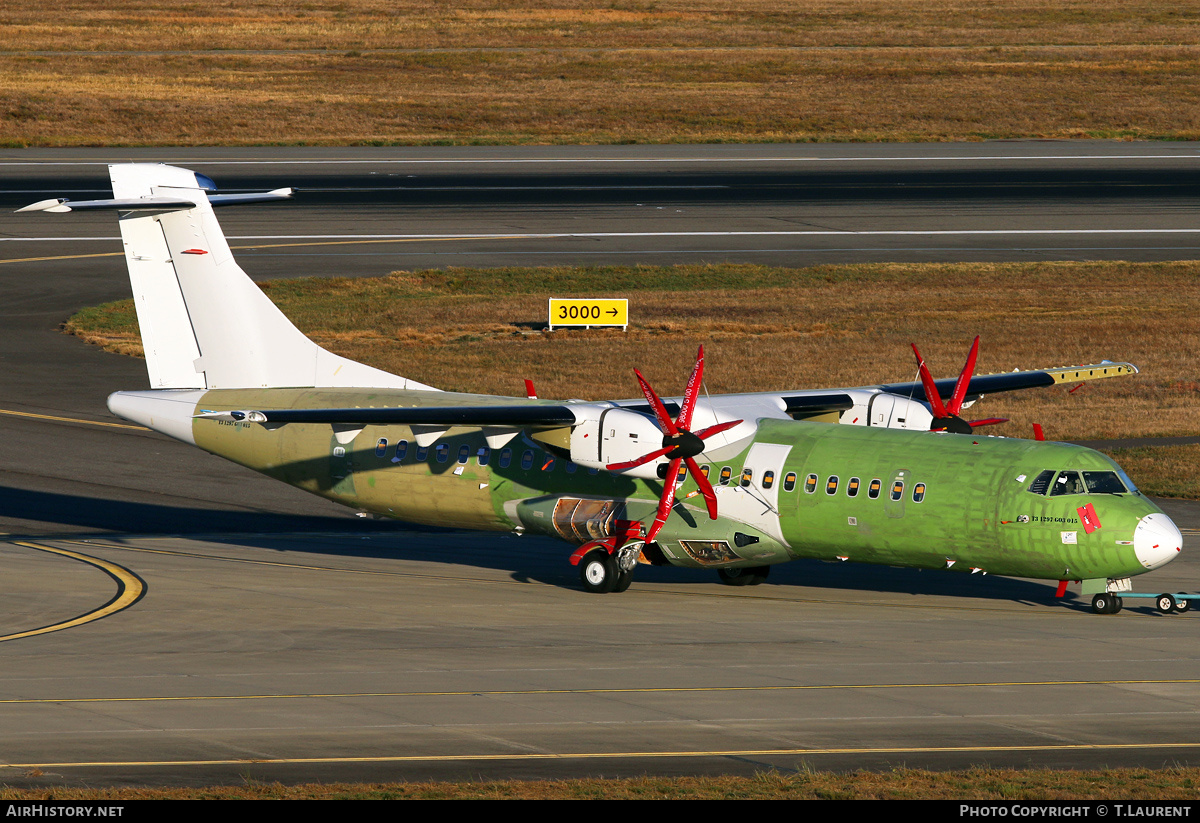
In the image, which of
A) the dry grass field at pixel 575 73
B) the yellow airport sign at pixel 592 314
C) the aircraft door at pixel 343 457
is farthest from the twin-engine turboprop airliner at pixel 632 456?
the dry grass field at pixel 575 73

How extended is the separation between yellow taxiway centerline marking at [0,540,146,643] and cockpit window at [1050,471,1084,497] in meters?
16.1

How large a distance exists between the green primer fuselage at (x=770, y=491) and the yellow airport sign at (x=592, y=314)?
25888mm

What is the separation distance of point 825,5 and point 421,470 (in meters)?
127

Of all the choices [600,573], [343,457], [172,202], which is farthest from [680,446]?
[172,202]

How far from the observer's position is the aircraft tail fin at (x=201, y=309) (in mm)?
31578

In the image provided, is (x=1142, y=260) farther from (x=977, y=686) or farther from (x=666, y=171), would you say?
(x=977, y=686)

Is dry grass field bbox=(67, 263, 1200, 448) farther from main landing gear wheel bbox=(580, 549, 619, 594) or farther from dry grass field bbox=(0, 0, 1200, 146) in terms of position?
dry grass field bbox=(0, 0, 1200, 146)

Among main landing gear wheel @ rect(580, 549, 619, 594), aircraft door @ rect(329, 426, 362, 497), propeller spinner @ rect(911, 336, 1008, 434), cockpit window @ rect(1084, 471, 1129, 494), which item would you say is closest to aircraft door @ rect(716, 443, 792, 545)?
main landing gear wheel @ rect(580, 549, 619, 594)

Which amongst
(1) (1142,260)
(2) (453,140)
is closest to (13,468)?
(1) (1142,260)

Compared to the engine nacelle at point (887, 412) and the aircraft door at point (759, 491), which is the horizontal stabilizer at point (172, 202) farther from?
the engine nacelle at point (887, 412)

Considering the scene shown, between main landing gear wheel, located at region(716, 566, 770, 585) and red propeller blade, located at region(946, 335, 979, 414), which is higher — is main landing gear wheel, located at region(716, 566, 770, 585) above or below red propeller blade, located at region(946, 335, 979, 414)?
below

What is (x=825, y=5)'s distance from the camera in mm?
148375

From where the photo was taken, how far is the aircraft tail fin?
31.6m

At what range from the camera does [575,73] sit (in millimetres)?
109375
